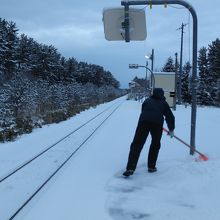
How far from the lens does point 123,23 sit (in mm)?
10602

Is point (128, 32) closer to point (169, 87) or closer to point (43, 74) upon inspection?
point (169, 87)

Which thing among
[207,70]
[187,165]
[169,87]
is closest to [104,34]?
[187,165]

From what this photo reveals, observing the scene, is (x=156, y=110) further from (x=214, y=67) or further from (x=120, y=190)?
(x=214, y=67)

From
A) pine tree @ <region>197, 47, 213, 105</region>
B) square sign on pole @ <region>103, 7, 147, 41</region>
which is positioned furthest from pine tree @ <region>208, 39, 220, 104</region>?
square sign on pole @ <region>103, 7, 147, 41</region>

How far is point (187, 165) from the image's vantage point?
9367mm

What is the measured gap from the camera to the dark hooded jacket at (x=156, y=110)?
938 cm

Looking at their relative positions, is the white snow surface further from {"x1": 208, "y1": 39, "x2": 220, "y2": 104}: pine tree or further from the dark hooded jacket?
{"x1": 208, "y1": 39, "x2": 220, "y2": 104}: pine tree

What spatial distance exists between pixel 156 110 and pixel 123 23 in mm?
2401

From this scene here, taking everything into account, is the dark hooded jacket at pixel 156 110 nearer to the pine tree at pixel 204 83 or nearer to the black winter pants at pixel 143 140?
the black winter pants at pixel 143 140

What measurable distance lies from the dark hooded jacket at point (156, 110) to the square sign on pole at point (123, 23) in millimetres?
1817

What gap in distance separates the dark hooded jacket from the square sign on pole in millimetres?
1817

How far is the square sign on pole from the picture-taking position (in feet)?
35.0

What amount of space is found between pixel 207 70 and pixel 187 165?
3346 inches

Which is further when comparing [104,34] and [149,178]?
[104,34]
